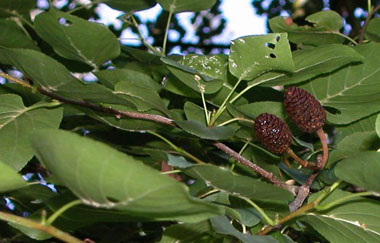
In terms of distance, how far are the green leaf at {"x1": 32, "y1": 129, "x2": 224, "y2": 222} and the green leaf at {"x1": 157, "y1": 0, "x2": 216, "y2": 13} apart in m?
0.68

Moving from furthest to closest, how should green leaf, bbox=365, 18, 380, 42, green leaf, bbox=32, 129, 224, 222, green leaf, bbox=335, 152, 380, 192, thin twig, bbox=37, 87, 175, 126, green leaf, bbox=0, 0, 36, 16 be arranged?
green leaf, bbox=0, 0, 36, 16 < green leaf, bbox=365, 18, 380, 42 < thin twig, bbox=37, 87, 175, 126 < green leaf, bbox=335, 152, 380, 192 < green leaf, bbox=32, 129, 224, 222

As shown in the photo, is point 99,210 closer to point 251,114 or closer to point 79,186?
point 79,186

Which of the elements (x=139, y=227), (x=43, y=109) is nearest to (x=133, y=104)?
(x=43, y=109)

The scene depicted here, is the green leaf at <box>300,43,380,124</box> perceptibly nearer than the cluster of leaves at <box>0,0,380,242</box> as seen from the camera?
No

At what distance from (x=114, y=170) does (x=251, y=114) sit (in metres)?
0.42

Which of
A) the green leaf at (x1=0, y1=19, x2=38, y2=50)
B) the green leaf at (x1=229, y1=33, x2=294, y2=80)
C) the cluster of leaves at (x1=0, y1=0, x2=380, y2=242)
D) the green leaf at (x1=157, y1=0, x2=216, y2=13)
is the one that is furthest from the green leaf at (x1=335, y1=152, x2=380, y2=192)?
the green leaf at (x1=0, y1=19, x2=38, y2=50)

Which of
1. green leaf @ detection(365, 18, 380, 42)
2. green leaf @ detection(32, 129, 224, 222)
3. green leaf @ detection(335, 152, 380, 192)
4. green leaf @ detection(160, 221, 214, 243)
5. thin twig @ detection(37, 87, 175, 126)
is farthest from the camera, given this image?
green leaf @ detection(365, 18, 380, 42)

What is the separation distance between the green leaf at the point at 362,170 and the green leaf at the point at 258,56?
0.69 feet

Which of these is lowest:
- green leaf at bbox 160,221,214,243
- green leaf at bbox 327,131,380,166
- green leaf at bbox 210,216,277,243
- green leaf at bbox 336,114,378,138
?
green leaf at bbox 160,221,214,243

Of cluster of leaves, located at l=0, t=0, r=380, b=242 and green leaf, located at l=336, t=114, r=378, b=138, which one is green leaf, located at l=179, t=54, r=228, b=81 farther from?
green leaf, located at l=336, t=114, r=378, b=138

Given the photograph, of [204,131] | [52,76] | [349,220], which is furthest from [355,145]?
[52,76]

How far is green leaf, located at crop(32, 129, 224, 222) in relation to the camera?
47 centimetres

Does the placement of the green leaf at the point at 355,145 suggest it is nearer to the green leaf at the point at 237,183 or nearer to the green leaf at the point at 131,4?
the green leaf at the point at 237,183

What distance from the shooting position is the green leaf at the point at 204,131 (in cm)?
76
